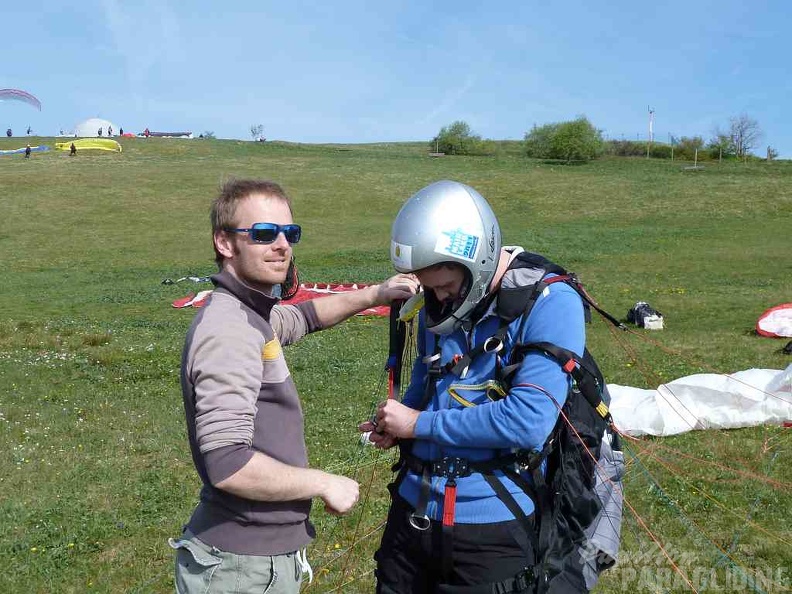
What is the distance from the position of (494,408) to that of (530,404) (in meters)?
0.15

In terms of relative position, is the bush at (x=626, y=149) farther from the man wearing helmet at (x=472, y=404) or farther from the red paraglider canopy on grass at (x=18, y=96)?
the man wearing helmet at (x=472, y=404)

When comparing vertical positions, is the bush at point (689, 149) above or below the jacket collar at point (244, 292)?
above

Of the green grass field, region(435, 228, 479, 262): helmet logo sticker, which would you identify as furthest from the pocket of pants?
the green grass field

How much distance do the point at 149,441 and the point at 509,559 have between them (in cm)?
672

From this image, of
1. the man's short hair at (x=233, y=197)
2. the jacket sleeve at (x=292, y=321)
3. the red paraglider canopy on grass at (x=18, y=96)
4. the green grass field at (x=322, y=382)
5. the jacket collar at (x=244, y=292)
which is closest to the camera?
the jacket collar at (x=244, y=292)

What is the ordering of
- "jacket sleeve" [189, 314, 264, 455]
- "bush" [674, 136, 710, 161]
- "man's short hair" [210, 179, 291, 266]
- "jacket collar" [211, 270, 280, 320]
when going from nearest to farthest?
"jacket sleeve" [189, 314, 264, 455]
"jacket collar" [211, 270, 280, 320]
"man's short hair" [210, 179, 291, 266]
"bush" [674, 136, 710, 161]

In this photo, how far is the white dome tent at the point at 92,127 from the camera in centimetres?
12638

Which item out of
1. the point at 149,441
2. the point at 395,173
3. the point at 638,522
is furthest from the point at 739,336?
the point at 395,173

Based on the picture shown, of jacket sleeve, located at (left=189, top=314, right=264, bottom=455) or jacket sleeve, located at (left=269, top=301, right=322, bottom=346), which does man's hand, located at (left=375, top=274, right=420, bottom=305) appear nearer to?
jacket sleeve, located at (left=269, top=301, right=322, bottom=346)

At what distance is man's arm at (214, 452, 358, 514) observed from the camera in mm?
2613

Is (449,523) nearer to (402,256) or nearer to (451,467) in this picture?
(451,467)

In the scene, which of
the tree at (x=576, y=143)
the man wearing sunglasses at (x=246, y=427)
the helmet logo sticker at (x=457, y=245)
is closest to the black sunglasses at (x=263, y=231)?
the man wearing sunglasses at (x=246, y=427)

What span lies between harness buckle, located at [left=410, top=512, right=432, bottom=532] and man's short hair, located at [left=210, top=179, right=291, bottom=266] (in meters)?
1.40

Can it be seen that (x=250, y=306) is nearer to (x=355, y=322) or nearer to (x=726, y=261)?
(x=355, y=322)
